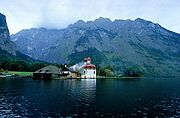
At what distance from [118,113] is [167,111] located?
43.7 feet

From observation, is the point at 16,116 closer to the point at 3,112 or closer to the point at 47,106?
the point at 3,112

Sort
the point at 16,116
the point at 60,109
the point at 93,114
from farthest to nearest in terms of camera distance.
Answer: the point at 60,109 → the point at 93,114 → the point at 16,116

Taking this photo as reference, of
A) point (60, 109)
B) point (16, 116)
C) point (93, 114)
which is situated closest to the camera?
point (16, 116)

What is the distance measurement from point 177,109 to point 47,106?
3126 cm

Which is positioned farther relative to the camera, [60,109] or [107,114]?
[60,109]

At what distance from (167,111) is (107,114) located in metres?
16.3

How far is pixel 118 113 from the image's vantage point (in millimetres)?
62031

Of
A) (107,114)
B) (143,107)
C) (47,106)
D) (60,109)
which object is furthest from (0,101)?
(143,107)

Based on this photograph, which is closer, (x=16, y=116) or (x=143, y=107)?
(x=16, y=116)

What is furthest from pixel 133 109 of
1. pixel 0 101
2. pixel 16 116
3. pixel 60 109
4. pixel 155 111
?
pixel 0 101

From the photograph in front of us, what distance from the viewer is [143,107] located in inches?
2844

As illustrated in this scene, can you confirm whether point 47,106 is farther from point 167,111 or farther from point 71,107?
point 167,111

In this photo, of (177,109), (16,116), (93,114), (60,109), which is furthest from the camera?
(177,109)

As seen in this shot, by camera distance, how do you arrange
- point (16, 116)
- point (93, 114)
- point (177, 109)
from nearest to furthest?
1. point (16, 116)
2. point (93, 114)
3. point (177, 109)
